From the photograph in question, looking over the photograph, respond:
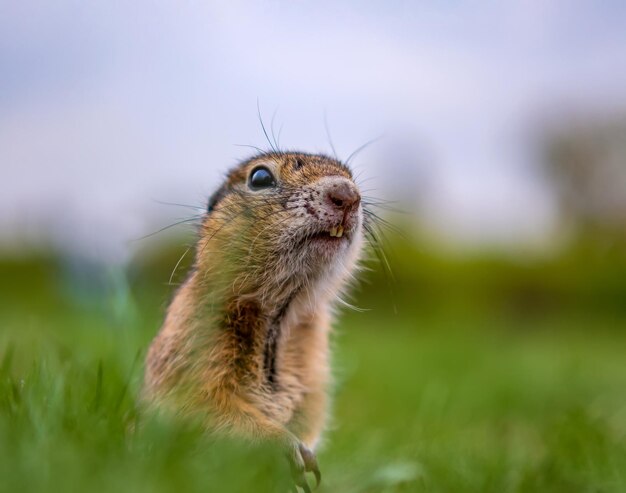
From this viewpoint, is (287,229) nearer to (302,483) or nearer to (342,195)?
(342,195)

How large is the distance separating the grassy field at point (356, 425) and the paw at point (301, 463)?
0.19 metres

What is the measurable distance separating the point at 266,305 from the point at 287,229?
0.29 meters

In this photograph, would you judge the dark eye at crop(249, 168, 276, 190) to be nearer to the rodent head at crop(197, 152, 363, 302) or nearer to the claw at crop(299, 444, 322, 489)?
the rodent head at crop(197, 152, 363, 302)

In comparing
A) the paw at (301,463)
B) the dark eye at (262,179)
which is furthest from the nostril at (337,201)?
the paw at (301,463)

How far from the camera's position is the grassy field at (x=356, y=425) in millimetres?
1874

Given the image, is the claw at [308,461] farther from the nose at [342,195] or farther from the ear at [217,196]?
the ear at [217,196]

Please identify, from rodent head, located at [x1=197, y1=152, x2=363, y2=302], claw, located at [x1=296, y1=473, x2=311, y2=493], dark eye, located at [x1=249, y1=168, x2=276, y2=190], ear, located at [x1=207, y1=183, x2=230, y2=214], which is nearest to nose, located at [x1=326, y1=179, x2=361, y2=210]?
rodent head, located at [x1=197, y1=152, x2=363, y2=302]

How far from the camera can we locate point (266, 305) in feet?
9.62

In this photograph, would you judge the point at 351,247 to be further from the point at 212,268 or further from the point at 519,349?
the point at 519,349

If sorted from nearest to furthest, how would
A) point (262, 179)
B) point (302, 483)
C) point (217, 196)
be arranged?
point (302, 483)
point (262, 179)
point (217, 196)

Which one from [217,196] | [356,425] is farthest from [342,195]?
[356,425]

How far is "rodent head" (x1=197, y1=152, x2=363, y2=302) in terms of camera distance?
292 cm

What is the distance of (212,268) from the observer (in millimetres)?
3018

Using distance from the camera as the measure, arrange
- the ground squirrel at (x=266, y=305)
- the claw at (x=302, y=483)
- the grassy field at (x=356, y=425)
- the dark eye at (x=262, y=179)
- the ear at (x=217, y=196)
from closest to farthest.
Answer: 1. the grassy field at (x=356, y=425)
2. the claw at (x=302, y=483)
3. the ground squirrel at (x=266, y=305)
4. the dark eye at (x=262, y=179)
5. the ear at (x=217, y=196)
